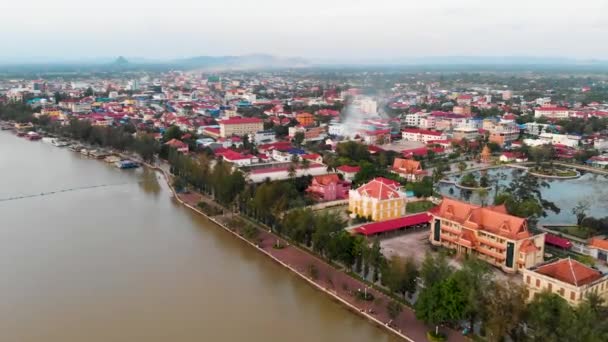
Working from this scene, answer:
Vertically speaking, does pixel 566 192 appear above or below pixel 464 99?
below

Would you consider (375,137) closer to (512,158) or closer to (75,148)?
(512,158)

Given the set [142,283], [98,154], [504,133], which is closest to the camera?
[142,283]

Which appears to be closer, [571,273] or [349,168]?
[571,273]

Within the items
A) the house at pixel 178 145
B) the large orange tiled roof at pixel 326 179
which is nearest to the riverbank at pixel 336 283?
the large orange tiled roof at pixel 326 179

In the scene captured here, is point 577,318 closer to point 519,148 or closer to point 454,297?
point 454,297

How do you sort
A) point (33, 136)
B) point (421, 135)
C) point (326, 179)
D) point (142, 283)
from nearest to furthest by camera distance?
point (142, 283) < point (326, 179) < point (421, 135) < point (33, 136)

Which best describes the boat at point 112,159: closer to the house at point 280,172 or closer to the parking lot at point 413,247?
the house at point 280,172

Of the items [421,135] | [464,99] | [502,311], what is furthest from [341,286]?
[464,99]
